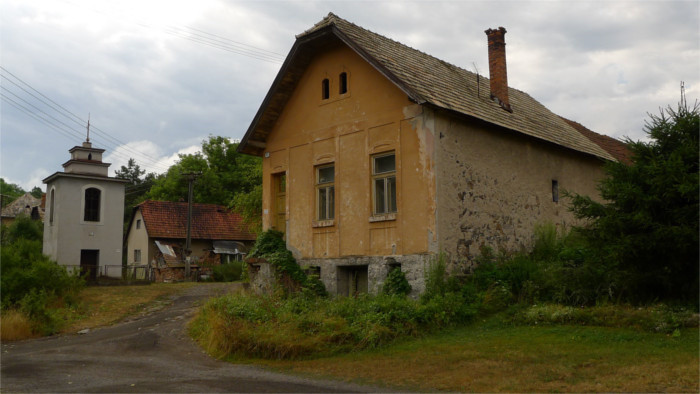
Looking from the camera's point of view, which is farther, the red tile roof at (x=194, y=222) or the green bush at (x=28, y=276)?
the red tile roof at (x=194, y=222)

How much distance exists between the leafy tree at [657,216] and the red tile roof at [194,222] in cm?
3156

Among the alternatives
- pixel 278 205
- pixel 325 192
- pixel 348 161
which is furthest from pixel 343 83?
pixel 278 205

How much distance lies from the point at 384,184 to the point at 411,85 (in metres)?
2.83

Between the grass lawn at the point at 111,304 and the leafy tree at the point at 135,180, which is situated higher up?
the leafy tree at the point at 135,180

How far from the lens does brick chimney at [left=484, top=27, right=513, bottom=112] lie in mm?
18797

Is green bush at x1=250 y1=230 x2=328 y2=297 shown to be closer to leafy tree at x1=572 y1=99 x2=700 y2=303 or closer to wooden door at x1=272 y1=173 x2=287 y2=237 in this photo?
wooden door at x1=272 y1=173 x2=287 y2=237

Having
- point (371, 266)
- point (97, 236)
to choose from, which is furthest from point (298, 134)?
point (97, 236)

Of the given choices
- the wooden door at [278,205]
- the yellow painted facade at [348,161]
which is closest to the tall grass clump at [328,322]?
the yellow painted facade at [348,161]

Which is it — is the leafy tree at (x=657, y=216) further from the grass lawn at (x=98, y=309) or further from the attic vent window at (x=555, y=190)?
the grass lawn at (x=98, y=309)

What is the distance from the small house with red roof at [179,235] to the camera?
4122 cm

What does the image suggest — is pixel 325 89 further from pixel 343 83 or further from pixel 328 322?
pixel 328 322

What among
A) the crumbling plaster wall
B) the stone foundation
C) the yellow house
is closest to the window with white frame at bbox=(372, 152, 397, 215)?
the yellow house

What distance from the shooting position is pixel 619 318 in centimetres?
1118

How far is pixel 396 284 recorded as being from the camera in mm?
14953
